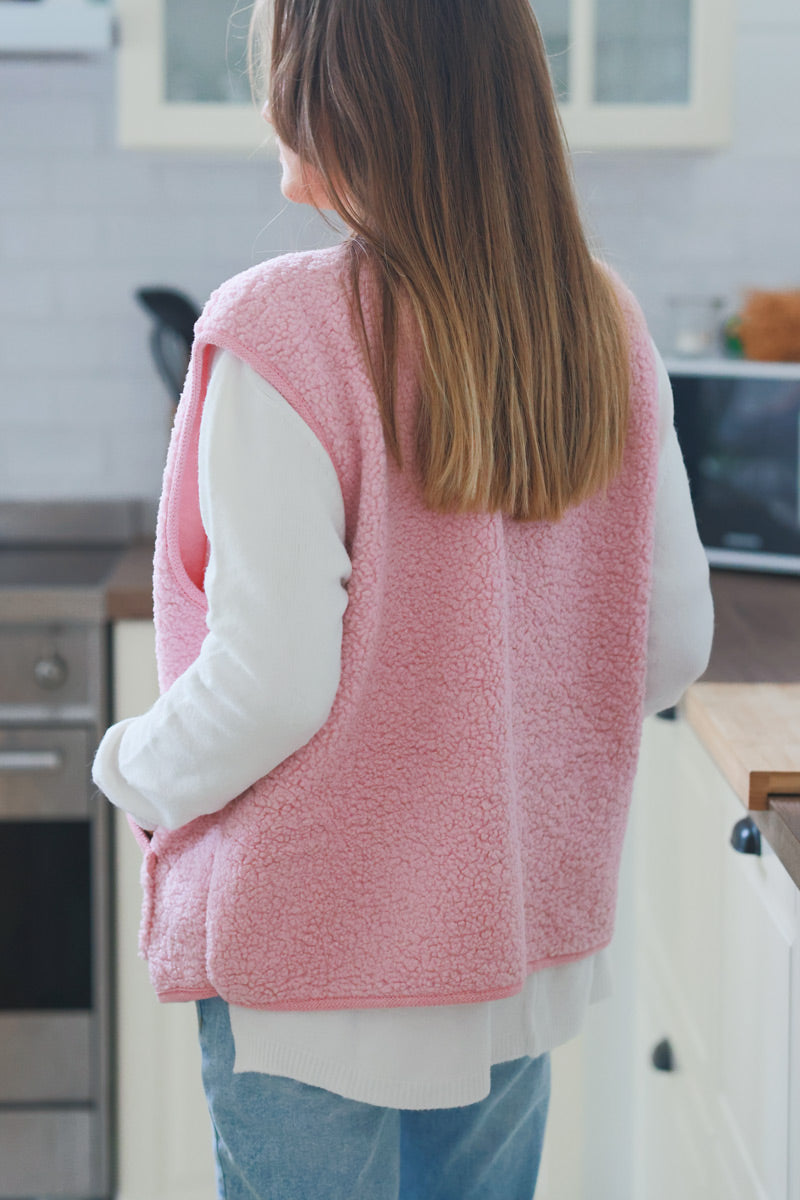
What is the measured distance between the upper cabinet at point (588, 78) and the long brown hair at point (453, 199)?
39.3 inches

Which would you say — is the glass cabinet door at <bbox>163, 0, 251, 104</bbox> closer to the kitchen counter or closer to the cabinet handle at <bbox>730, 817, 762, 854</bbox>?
the kitchen counter

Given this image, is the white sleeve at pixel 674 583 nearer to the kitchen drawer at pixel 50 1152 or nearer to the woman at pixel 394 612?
the woman at pixel 394 612

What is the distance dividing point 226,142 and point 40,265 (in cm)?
50

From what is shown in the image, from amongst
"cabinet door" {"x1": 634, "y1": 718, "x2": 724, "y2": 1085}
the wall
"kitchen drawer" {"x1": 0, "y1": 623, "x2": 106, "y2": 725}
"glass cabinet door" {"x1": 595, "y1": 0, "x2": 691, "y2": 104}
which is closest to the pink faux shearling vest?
"cabinet door" {"x1": 634, "y1": 718, "x2": 724, "y2": 1085}

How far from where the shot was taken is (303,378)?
702 mm

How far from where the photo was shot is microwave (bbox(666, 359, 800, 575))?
1.70 metres

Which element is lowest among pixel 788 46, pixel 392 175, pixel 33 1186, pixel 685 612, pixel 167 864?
pixel 33 1186

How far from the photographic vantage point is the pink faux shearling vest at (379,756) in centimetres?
74

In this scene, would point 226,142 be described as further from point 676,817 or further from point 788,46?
point 676,817

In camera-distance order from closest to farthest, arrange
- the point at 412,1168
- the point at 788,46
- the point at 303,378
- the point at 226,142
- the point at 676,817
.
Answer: the point at 303,378 → the point at 412,1168 → the point at 676,817 → the point at 226,142 → the point at 788,46

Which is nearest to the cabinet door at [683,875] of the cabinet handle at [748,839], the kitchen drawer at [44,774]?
the cabinet handle at [748,839]

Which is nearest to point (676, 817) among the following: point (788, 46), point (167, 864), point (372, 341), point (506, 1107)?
point (506, 1107)

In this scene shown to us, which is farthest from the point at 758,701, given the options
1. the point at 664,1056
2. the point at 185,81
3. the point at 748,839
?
the point at 185,81

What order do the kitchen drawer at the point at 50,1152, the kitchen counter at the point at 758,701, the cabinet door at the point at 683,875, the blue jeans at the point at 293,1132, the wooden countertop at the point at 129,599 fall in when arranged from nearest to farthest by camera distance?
the blue jeans at the point at 293,1132
the kitchen counter at the point at 758,701
the cabinet door at the point at 683,875
the wooden countertop at the point at 129,599
the kitchen drawer at the point at 50,1152
